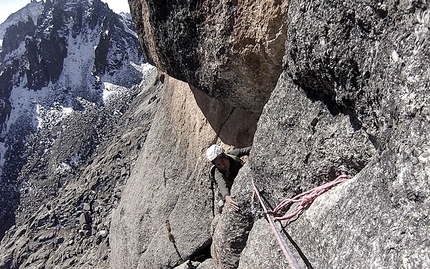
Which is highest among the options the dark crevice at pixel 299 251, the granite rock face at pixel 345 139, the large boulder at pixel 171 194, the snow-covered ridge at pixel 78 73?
the snow-covered ridge at pixel 78 73

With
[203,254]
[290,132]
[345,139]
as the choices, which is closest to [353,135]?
[345,139]

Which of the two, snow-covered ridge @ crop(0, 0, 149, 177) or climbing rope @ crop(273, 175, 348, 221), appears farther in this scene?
snow-covered ridge @ crop(0, 0, 149, 177)

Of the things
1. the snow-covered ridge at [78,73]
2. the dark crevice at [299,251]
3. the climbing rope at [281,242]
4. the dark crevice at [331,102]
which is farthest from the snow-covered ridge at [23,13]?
the dark crevice at [299,251]

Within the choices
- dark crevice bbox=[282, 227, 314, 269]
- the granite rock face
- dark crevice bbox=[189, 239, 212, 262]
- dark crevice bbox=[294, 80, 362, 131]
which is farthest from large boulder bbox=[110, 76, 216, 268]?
dark crevice bbox=[282, 227, 314, 269]

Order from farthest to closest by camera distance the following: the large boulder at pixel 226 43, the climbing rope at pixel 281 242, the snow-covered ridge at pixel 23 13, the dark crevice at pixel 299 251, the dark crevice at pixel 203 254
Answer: the snow-covered ridge at pixel 23 13 → the dark crevice at pixel 203 254 → the large boulder at pixel 226 43 → the dark crevice at pixel 299 251 → the climbing rope at pixel 281 242

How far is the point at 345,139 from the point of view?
4.04 metres

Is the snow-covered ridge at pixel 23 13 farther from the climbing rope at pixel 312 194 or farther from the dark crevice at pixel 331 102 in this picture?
the climbing rope at pixel 312 194

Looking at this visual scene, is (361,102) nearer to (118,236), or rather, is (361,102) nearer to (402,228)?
(402,228)

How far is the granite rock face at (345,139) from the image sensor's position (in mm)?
2576

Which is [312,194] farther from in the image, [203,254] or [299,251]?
[203,254]

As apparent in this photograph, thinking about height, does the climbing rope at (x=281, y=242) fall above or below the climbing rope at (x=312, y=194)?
below

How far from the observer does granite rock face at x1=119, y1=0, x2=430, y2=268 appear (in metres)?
2.58

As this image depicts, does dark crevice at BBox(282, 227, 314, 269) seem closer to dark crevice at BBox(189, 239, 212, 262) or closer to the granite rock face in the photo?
the granite rock face

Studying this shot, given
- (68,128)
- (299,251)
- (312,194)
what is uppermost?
(312,194)
